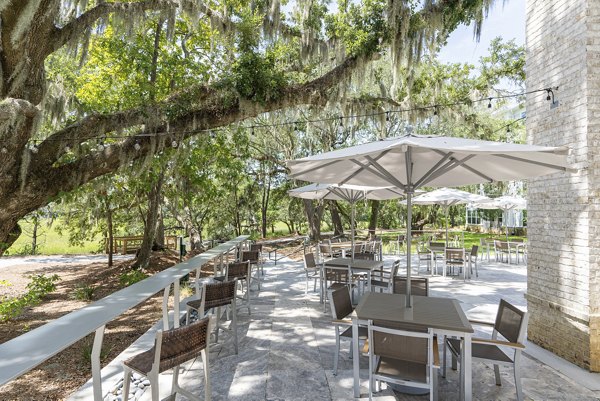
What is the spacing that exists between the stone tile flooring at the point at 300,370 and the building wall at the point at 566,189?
654 mm

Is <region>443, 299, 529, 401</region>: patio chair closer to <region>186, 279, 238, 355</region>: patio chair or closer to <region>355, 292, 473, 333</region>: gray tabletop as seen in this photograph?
<region>355, 292, 473, 333</region>: gray tabletop

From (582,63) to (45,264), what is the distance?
18172 mm

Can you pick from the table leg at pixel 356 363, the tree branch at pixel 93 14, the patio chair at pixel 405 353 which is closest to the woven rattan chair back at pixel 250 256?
the table leg at pixel 356 363

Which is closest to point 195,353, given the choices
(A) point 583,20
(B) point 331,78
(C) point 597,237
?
(C) point 597,237

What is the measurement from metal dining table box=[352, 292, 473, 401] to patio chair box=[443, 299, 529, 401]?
220mm

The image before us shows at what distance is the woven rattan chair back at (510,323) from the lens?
2.89 metres

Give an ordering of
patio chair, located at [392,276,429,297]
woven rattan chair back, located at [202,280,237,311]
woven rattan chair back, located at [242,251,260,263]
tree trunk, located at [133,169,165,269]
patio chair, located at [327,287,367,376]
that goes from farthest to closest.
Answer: tree trunk, located at [133,169,165,269] < woven rattan chair back, located at [242,251,260,263] < patio chair, located at [392,276,429,297] < woven rattan chair back, located at [202,280,237,311] < patio chair, located at [327,287,367,376]

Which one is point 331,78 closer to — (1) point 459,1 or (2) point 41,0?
(1) point 459,1

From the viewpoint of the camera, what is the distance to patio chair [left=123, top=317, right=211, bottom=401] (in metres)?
2.22

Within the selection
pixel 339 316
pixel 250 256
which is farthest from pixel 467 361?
pixel 250 256

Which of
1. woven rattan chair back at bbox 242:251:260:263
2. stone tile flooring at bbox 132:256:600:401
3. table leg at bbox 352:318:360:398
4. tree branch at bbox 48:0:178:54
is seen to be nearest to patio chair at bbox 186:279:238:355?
stone tile flooring at bbox 132:256:600:401

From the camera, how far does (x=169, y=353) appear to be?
234 cm

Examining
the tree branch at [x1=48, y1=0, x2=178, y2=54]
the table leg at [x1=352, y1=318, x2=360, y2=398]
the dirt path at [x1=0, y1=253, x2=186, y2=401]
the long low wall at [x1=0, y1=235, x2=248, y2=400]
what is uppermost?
the tree branch at [x1=48, y1=0, x2=178, y2=54]

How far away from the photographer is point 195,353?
8.41ft
